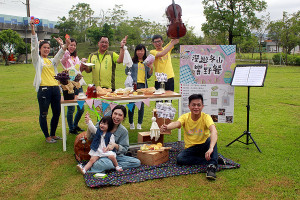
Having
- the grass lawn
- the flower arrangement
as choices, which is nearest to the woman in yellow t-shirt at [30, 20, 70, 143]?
the flower arrangement

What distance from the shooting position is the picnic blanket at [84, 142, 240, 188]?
3.55 meters

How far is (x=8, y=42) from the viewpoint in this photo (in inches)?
1372

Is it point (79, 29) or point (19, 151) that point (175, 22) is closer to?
point (19, 151)

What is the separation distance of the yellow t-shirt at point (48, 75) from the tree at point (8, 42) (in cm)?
3207

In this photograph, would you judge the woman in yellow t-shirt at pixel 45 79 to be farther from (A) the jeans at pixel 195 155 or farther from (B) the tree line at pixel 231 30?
(B) the tree line at pixel 231 30

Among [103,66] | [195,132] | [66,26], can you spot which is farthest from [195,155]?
[66,26]

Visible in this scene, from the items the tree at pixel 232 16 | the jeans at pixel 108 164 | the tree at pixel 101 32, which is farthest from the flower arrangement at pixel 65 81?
the tree at pixel 101 32

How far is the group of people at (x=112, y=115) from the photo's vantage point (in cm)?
391

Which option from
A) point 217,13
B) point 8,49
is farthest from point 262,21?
point 8,49

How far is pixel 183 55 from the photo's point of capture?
5387mm

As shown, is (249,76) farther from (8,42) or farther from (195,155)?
(8,42)

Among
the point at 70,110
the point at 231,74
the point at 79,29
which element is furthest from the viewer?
the point at 79,29

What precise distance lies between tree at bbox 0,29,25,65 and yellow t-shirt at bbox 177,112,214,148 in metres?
34.1

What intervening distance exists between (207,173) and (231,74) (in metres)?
2.34
